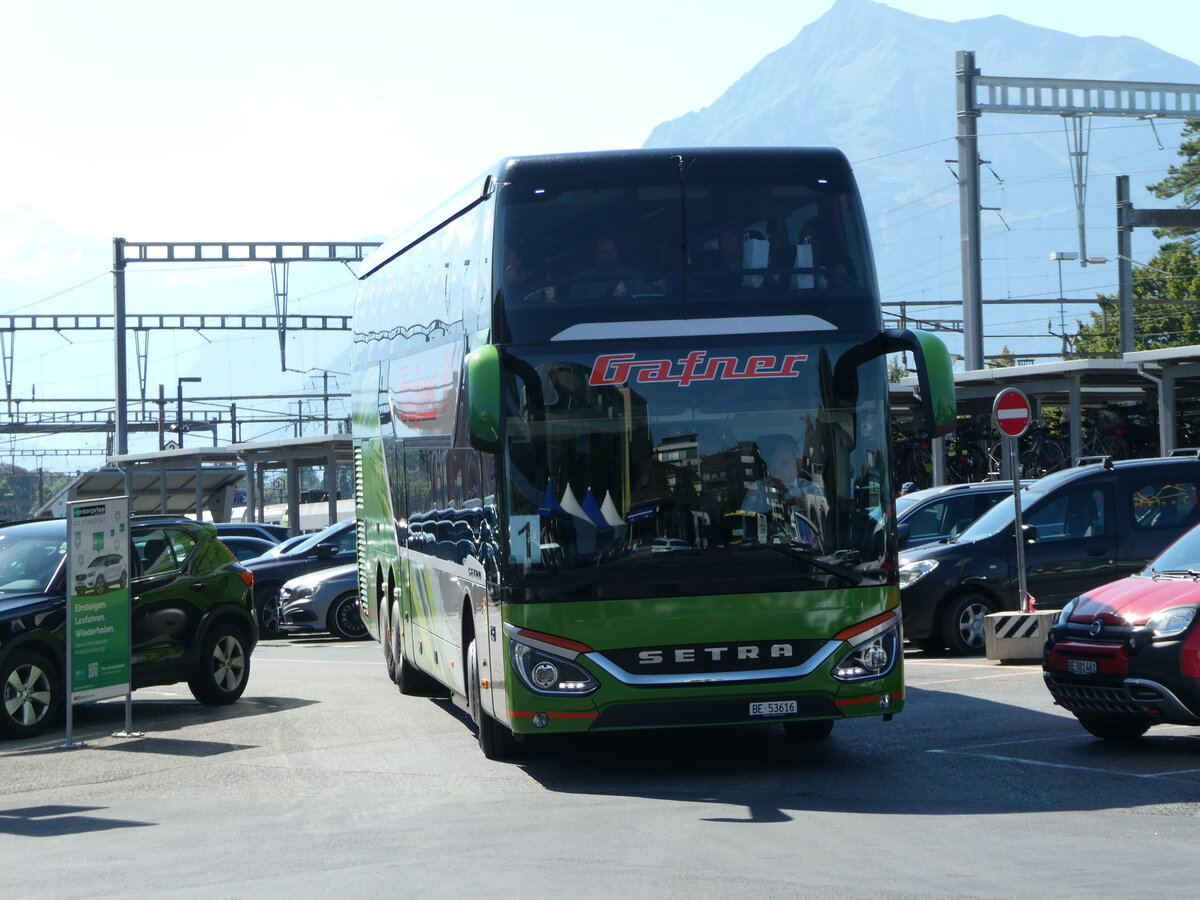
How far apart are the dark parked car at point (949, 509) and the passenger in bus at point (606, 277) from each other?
1003 cm

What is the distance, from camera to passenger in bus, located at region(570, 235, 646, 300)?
10125mm

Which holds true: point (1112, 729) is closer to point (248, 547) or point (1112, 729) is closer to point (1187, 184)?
point (248, 547)

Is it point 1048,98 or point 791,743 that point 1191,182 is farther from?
point 791,743

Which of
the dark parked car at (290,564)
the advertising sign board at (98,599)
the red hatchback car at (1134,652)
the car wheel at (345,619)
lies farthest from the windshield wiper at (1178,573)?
the dark parked car at (290,564)

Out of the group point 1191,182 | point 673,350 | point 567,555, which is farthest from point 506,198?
point 1191,182

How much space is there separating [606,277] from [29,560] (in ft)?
21.4

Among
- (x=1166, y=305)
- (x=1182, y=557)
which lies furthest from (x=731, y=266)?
(x=1166, y=305)

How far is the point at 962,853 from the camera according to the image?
25.7ft

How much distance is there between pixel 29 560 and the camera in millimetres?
14250

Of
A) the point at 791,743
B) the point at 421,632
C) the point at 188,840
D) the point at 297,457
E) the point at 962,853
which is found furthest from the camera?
the point at 297,457

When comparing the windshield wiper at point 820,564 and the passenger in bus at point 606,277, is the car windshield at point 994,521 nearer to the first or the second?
the windshield wiper at point 820,564

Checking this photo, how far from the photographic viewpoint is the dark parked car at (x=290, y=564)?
25.8 metres

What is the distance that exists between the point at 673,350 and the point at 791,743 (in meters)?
3.33

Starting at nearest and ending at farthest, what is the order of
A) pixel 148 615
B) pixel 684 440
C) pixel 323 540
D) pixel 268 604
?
1. pixel 684 440
2. pixel 148 615
3. pixel 268 604
4. pixel 323 540
